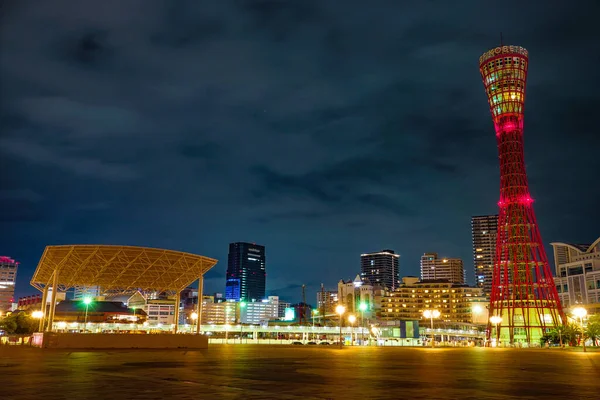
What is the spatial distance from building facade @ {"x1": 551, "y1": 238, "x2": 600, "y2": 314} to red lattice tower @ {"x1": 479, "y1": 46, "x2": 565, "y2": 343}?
3209 cm

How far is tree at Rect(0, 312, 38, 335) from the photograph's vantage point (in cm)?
9112

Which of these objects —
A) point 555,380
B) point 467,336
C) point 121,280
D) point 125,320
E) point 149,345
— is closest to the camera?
point 555,380

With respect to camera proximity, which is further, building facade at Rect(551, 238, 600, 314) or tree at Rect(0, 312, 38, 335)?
building facade at Rect(551, 238, 600, 314)

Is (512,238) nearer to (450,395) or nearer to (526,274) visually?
(526,274)

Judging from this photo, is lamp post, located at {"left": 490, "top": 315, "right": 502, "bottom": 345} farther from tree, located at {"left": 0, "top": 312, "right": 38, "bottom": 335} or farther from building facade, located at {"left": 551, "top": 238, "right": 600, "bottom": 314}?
tree, located at {"left": 0, "top": 312, "right": 38, "bottom": 335}

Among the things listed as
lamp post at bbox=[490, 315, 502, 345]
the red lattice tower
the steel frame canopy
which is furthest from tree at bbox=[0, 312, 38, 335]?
the red lattice tower

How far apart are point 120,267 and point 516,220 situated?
232 feet

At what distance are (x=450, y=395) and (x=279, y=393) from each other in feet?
13.2

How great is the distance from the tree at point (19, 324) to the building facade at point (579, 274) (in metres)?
118

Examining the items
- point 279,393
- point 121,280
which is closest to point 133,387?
point 279,393

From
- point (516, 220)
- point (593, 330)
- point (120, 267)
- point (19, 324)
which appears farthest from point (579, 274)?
point (19, 324)

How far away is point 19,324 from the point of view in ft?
309

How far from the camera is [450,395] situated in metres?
12.0

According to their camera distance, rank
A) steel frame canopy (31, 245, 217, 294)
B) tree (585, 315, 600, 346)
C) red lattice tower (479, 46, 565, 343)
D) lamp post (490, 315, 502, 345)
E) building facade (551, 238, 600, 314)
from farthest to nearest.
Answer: building facade (551, 238, 600, 314)
red lattice tower (479, 46, 565, 343)
lamp post (490, 315, 502, 345)
tree (585, 315, 600, 346)
steel frame canopy (31, 245, 217, 294)
